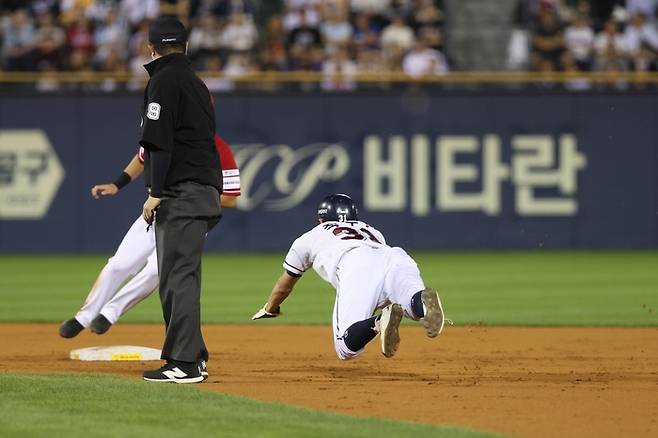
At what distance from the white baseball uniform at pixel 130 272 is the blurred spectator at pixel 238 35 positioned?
10.9 meters

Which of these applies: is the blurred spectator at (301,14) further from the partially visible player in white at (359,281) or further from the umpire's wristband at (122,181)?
the partially visible player in white at (359,281)

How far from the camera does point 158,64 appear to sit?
7.70m

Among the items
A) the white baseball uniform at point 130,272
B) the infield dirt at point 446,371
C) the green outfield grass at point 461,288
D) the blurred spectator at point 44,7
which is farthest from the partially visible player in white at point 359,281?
the blurred spectator at point 44,7

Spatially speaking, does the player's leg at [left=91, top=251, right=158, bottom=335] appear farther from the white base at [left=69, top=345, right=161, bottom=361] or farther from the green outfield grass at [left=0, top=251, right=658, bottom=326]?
the green outfield grass at [left=0, top=251, right=658, bottom=326]

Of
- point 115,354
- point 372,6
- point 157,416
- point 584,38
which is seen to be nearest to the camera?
point 157,416

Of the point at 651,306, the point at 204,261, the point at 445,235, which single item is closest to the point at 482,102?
the point at 445,235

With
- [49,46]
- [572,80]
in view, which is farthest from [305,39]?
[572,80]

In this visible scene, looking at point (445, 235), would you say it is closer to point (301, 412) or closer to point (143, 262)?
point (143, 262)

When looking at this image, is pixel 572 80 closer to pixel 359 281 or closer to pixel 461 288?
pixel 461 288

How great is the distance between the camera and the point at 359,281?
834 cm

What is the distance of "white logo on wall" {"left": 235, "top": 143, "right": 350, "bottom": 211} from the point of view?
64.4ft

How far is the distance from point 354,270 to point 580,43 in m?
12.8

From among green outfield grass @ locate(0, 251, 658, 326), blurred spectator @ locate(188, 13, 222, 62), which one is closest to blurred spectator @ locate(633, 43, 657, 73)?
green outfield grass @ locate(0, 251, 658, 326)

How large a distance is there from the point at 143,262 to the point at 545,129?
11.6 metres
